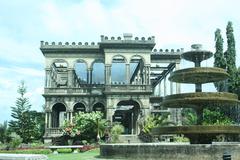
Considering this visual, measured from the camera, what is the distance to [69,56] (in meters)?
51.8

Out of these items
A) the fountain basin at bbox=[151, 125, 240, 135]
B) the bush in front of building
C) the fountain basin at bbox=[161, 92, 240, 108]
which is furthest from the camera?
the bush in front of building

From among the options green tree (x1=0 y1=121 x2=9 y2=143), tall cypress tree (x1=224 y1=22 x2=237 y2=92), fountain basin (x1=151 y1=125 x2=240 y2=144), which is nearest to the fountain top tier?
fountain basin (x1=151 y1=125 x2=240 y2=144)

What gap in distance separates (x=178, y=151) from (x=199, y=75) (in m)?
3.68

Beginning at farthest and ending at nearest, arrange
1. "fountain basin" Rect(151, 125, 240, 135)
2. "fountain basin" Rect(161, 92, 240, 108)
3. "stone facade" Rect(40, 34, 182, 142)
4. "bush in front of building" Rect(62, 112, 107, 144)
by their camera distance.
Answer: "stone facade" Rect(40, 34, 182, 142) → "bush in front of building" Rect(62, 112, 107, 144) → "fountain basin" Rect(161, 92, 240, 108) → "fountain basin" Rect(151, 125, 240, 135)

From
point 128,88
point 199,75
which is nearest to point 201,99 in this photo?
point 199,75

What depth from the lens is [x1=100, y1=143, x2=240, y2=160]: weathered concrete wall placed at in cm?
1508

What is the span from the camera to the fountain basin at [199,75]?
1760cm

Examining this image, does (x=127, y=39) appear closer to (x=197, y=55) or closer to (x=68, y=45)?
(x=68, y=45)

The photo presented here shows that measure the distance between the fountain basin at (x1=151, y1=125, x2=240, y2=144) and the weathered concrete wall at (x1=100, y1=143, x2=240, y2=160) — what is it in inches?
46.9

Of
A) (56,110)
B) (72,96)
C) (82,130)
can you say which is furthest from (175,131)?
(56,110)

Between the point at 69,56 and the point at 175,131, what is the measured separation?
35915mm

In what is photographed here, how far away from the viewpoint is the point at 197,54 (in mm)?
19188

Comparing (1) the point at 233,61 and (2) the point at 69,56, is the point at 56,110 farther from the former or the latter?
(1) the point at 233,61

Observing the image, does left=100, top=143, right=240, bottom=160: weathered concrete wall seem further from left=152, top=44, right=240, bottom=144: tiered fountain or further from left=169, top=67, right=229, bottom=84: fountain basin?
left=169, top=67, right=229, bottom=84: fountain basin
